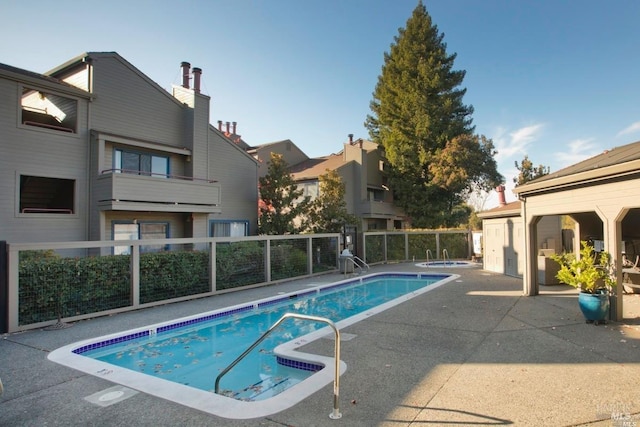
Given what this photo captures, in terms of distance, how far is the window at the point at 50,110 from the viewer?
1254 centimetres

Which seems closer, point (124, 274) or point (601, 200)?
point (601, 200)

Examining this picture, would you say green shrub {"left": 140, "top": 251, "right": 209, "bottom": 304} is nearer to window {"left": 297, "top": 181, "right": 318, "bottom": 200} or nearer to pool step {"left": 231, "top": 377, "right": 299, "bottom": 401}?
pool step {"left": 231, "top": 377, "right": 299, "bottom": 401}

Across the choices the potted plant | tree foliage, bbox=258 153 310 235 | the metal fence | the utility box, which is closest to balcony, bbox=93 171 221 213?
tree foliage, bbox=258 153 310 235

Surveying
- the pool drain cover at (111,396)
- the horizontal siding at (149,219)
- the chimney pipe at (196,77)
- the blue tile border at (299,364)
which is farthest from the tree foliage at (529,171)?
the pool drain cover at (111,396)

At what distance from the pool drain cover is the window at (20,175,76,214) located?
10.4 metres

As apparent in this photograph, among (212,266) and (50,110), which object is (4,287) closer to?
(212,266)

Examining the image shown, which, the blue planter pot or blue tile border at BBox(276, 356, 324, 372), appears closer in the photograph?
blue tile border at BBox(276, 356, 324, 372)

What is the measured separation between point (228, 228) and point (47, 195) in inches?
258

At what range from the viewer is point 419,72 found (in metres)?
30.3

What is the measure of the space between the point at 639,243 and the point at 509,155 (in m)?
19.6

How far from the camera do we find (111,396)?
3.79 m

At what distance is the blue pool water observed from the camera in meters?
4.96

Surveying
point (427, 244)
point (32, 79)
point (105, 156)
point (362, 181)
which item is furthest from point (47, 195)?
point (362, 181)

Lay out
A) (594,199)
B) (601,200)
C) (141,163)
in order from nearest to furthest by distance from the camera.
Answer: (601,200), (594,199), (141,163)
